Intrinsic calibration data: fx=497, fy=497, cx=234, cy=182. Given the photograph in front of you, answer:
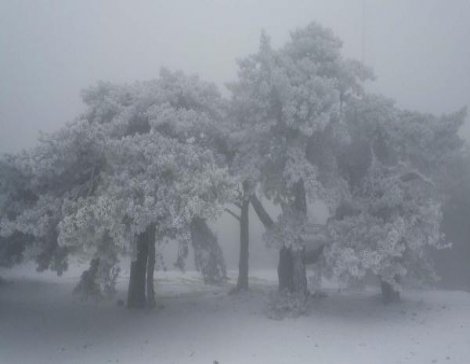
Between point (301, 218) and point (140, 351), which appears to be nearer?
point (140, 351)

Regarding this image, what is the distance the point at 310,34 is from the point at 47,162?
9649mm

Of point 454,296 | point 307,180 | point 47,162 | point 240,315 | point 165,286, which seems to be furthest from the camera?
point 165,286

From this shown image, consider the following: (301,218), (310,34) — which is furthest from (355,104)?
(301,218)

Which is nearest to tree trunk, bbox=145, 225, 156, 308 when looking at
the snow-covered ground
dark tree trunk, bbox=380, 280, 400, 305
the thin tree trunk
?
the thin tree trunk

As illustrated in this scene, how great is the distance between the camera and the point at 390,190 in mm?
15922

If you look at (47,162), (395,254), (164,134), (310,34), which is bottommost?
(395,254)

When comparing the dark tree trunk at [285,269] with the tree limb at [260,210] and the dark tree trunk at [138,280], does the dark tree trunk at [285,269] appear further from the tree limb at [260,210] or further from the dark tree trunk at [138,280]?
the dark tree trunk at [138,280]

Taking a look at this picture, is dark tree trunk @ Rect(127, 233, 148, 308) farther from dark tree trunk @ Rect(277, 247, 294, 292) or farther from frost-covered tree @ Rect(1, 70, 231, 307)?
dark tree trunk @ Rect(277, 247, 294, 292)

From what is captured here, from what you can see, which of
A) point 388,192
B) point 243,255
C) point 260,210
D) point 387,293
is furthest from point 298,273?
point 388,192

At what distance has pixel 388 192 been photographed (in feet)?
52.3

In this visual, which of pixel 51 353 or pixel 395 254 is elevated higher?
pixel 395 254

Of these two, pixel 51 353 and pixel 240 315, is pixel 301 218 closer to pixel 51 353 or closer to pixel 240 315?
pixel 240 315

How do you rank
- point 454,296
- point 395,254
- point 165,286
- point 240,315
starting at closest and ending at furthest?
point 395,254 < point 240,315 < point 454,296 < point 165,286

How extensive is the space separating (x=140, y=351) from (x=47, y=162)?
18.9ft
